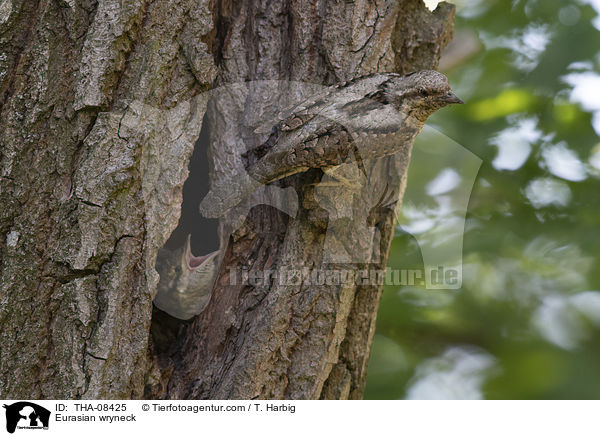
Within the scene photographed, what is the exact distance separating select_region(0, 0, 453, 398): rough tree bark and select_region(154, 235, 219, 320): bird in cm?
4

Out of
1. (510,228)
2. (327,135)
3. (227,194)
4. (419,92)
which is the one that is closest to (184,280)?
(227,194)

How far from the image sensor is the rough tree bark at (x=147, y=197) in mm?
1087

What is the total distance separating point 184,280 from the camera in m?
1.27

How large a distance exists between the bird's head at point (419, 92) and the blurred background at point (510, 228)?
1.78ft

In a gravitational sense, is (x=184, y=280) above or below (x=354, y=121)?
below

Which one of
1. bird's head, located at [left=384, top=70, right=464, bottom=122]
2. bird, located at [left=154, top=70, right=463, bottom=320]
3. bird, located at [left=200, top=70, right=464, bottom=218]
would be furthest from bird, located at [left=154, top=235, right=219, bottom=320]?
bird's head, located at [left=384, top=70, right=464, bottom=122]

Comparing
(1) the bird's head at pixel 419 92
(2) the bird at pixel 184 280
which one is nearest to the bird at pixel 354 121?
(1) the bird's head at pixel 419 92

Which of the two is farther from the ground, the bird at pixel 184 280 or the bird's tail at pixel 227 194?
the bird's tail at pixel 227 194

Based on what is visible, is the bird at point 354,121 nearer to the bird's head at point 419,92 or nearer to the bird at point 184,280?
the bird's head at point 419,92

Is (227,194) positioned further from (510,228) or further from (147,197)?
(510,228)

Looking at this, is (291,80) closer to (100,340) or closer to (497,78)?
(100,340)

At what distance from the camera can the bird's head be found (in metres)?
1.16

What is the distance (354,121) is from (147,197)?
1.73ft

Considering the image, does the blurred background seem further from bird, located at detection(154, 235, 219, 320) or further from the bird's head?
bird, located at detection(154, 235, 219, 320)
